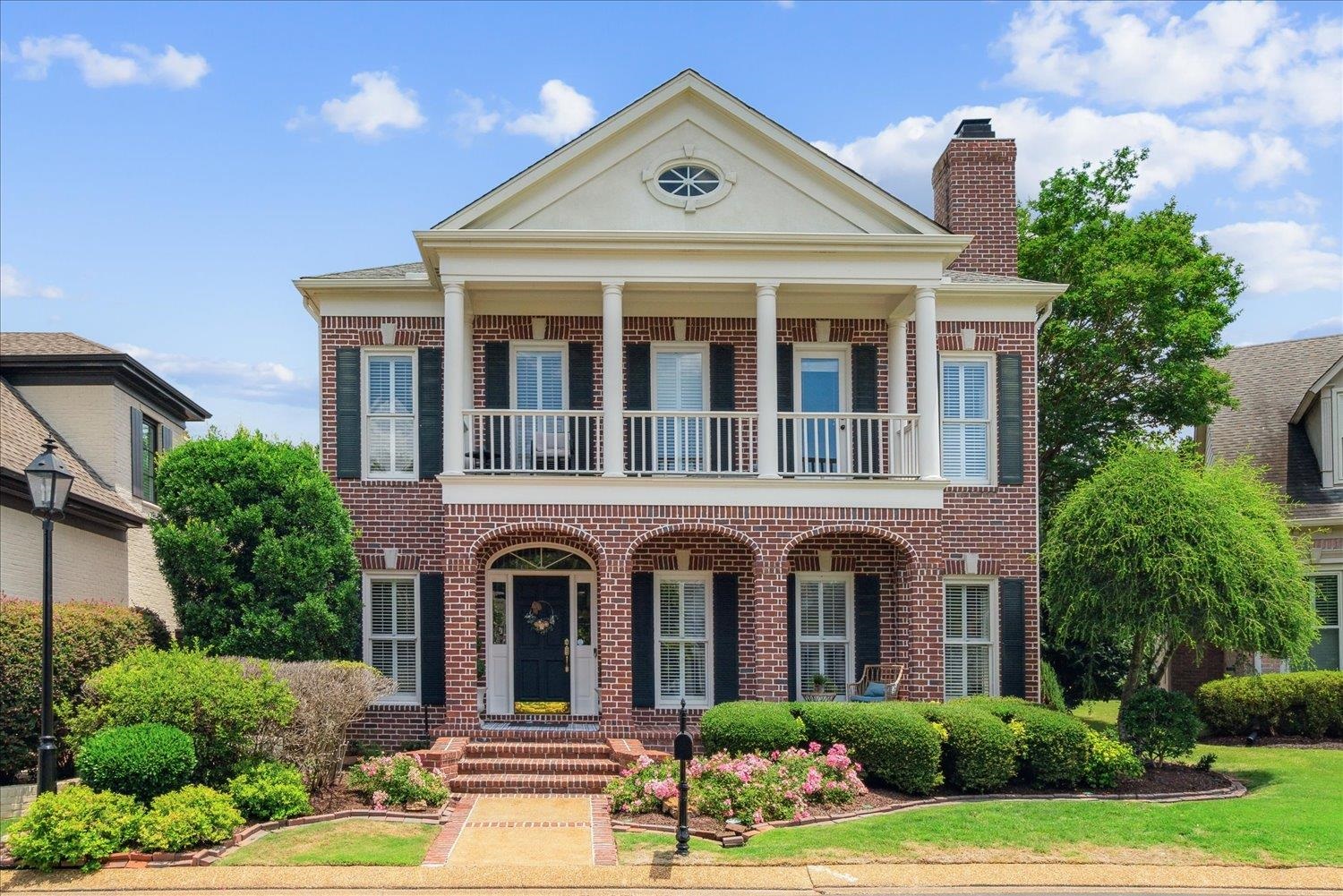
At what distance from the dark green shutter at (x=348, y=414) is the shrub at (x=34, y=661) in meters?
4.47

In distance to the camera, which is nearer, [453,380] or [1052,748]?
[1052,748]

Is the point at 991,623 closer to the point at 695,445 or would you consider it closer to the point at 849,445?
the point at 849,445

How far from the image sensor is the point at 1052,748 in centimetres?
1534

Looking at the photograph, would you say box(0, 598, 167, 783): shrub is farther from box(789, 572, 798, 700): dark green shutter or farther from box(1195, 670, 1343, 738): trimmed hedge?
box(1195, 670, 1343, 738): trimmed hedge

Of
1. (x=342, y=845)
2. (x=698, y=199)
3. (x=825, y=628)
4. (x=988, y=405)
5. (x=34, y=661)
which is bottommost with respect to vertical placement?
(x=342, y=845)

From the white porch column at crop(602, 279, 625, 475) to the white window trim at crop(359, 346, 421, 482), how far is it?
10.8ft

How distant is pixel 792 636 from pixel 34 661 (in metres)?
10.5

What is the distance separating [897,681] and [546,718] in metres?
5.17

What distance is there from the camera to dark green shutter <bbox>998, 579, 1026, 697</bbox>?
19438 millimetres

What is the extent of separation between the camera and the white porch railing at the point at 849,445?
18.2 m

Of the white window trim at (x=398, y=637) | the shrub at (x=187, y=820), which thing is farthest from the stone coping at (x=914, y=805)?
the white window trim at (x=398, y=637)

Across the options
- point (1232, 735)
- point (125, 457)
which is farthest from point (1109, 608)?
point (125, 457)

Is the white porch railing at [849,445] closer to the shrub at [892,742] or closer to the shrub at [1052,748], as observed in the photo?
the shrub at [892,742]

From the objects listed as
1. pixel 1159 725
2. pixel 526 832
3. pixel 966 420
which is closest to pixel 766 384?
pixel 966 420
